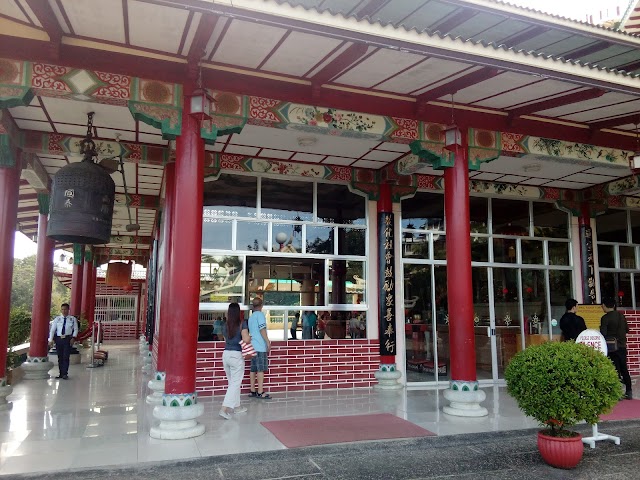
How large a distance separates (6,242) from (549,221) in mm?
9585

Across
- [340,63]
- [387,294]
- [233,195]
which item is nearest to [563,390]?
[340,63]

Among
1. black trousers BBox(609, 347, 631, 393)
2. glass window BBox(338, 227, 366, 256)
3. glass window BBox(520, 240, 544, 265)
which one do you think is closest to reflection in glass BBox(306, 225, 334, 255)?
glass window BBox(338, 227, 366, 256)

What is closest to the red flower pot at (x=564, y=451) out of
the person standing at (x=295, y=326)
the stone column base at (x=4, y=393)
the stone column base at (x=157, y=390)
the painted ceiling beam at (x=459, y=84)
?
the painted ceiling beam at (x=459, y=84)

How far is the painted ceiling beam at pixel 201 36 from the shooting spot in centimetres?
450

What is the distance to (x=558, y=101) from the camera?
6.36 m

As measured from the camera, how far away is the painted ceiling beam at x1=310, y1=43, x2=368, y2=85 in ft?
16.5

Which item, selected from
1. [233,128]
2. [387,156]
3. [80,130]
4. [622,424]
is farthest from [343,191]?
[622,424]

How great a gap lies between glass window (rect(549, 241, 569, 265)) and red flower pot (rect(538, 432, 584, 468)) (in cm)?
642

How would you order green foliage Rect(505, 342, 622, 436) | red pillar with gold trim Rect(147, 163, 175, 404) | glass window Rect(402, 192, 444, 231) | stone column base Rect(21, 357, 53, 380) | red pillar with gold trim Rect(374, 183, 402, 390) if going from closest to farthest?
1. green foliage Rect(505, 342, 622, 436)
2. red pillar with gold trim Rect(147, 163, 175, 404)
3. red pillar with gold trim Rect(374, 183, 402, 390)
4. glass window Rect(402, 192, 444, 231)
5. stone column base Rect(21, 357, 53, 380)

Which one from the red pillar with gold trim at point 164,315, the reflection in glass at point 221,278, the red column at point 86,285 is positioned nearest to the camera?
the red pillar with gold trim at point 164,315

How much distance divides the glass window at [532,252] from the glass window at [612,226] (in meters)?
1.69

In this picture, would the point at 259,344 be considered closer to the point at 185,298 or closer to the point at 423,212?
the point at 185,298

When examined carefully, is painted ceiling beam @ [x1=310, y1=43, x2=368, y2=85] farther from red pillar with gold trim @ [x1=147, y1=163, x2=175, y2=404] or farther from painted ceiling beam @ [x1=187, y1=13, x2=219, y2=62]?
red pillar with gold trim @ [x1=147, y1=163, x2=175, y2=404]

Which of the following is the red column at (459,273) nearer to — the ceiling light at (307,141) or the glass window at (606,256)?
the ceiling light at (307,141)
